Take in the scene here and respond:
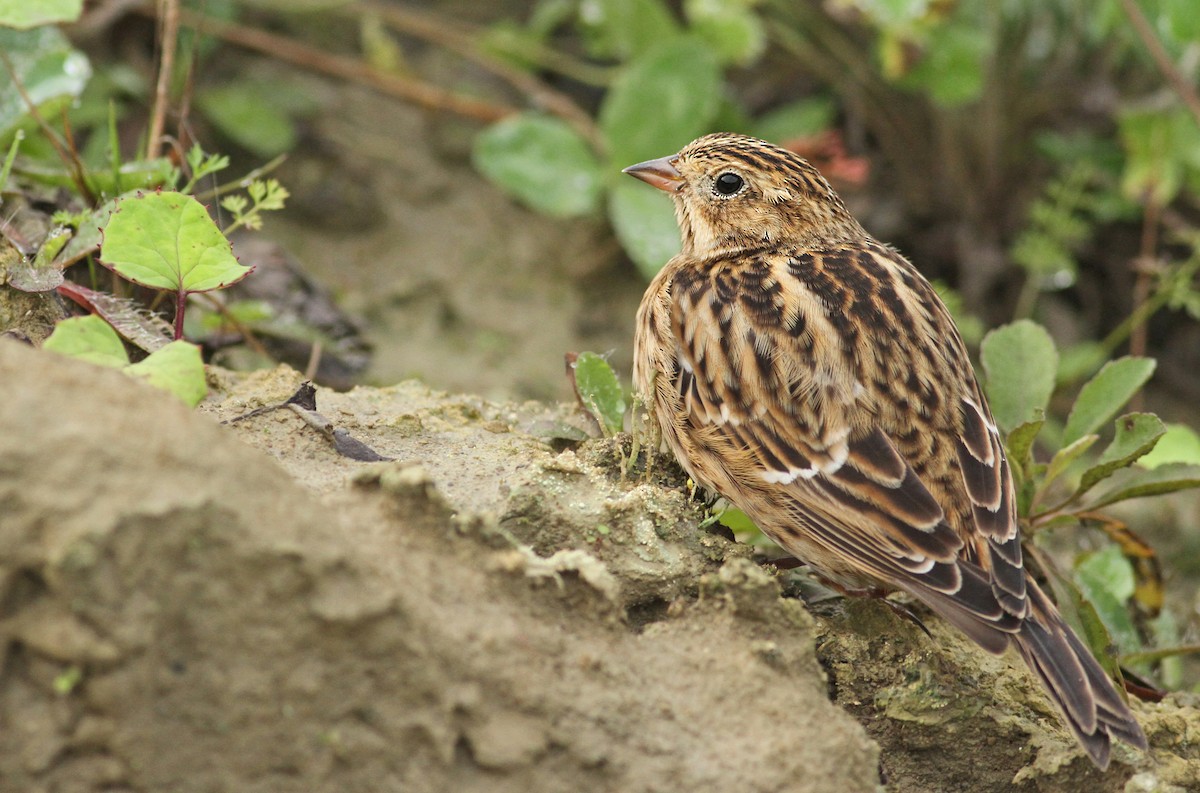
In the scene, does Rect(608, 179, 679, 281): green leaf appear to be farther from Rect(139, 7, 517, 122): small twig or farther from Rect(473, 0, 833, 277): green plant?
Rect(139, 7, 517, 122): small twig

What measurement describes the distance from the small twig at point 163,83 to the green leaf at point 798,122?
340 centimetres

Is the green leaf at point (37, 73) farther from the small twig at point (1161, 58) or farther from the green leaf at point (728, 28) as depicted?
A: the small twig at point (1161, 58)

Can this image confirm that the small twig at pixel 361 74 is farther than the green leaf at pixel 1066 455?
Yes

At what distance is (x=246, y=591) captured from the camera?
2.36 metres

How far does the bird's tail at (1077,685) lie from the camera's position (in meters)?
3.06

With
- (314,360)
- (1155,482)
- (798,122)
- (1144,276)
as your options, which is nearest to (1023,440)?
→ (1155,482)

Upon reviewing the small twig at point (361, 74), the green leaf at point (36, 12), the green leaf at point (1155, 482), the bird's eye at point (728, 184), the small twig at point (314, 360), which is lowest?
the small twig at point (314, 360)

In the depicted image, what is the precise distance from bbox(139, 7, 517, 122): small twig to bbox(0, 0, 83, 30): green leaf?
2.99m

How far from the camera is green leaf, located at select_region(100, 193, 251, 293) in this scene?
3238 millimetres

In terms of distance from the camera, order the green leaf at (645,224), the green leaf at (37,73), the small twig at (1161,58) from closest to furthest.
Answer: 1. the green leaf at (37,73)
2. the small twig at (1161,58)
3. the green leaf at (645,224)

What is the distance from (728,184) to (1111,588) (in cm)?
194

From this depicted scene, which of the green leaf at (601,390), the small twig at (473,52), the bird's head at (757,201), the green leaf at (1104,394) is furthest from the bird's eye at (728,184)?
the small twig at (473,52)

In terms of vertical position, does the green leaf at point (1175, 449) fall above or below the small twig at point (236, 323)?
above

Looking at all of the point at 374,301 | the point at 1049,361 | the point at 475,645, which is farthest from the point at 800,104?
the point at 475,645
